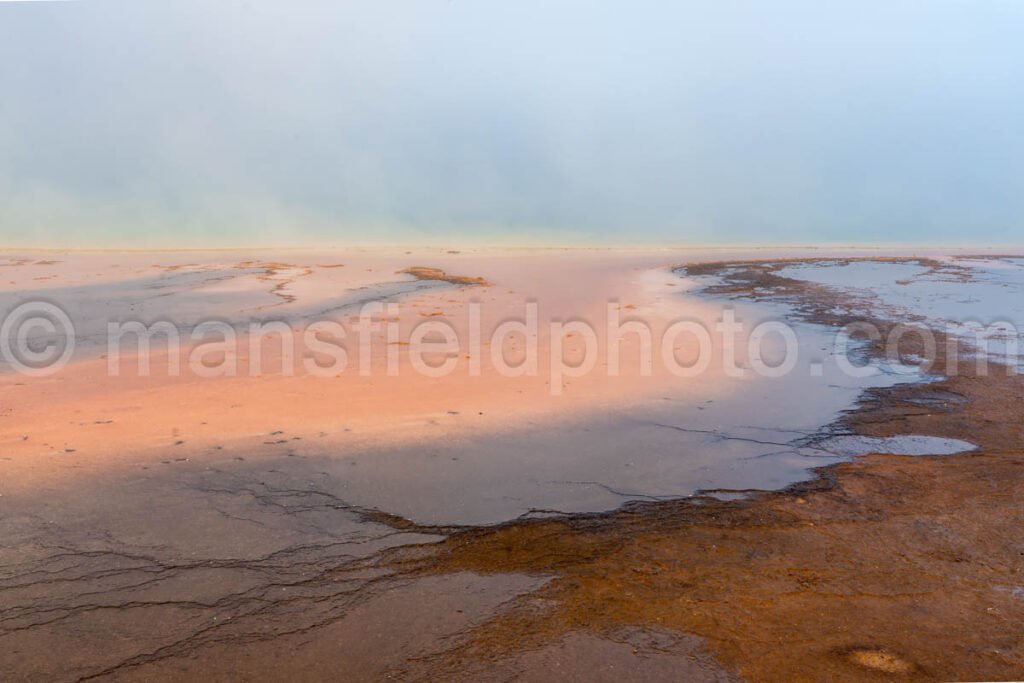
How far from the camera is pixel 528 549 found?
3.55 metres

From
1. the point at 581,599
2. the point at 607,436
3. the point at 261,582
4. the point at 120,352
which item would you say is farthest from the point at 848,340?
the point at 120,352

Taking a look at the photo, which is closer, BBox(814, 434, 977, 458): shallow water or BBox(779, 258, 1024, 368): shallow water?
BBox(814, 434, 977, 458): shallow water

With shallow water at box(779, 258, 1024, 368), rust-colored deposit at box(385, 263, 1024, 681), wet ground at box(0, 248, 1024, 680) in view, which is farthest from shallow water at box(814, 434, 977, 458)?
shallow water at box(779, 258, 1024, 368)

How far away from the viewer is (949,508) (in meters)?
3.97

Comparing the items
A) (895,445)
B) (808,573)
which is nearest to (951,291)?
(895,445)

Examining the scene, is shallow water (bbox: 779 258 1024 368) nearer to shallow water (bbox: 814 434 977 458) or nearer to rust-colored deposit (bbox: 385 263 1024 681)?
shallow water (bbox: 814 434 977 458)

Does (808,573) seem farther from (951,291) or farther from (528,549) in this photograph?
(951,291)

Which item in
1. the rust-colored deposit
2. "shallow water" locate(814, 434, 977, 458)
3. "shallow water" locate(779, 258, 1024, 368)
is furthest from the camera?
"shallow water" locate(779, 258, 1024, 368)

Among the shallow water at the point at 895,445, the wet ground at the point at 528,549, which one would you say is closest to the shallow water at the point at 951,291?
the shallow water at the point at 895,445

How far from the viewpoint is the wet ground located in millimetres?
2754

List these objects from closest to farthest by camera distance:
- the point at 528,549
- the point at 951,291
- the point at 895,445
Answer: the point at 528,549, the point at 895,445, the point at 951,291

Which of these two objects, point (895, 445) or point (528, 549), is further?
point (895, 445)

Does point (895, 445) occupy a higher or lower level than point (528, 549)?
higher

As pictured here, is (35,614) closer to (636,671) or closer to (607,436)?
(636,671)
